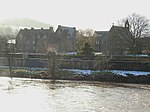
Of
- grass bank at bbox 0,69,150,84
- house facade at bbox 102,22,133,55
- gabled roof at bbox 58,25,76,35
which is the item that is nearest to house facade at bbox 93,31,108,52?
gabled roof at bbox 58,25,76,35

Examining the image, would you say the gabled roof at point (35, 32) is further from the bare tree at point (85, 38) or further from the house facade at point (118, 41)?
the house facade at point (118, 41)

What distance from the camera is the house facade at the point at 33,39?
9619cm

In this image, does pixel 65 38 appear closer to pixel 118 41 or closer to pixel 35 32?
pixel 35 32

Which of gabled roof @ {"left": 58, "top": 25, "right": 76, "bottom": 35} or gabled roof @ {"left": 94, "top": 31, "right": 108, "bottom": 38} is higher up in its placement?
gabled roof @ {"left": 58, "top": 25, "right": 76, "bottom": 35}

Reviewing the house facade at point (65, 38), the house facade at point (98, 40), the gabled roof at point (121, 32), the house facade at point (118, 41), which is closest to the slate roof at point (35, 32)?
the house facade at point (65, 38)

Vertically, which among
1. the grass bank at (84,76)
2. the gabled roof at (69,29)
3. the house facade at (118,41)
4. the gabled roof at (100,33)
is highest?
the gabled roof at (69,29)

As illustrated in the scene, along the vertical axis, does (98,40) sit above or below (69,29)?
below

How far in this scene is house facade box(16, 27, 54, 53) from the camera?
316ft

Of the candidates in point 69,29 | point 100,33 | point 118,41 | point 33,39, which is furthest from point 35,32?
point 118,41

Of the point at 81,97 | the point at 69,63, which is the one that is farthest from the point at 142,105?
the point at 69,63

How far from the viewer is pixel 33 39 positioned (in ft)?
329

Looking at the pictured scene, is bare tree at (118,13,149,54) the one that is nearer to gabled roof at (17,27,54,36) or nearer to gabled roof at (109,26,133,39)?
gabled roof at (109,26,133,39)

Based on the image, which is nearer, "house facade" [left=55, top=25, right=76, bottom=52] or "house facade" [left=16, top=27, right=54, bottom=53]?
"house facade" [left=55, top=25, right=76, bottom=52]

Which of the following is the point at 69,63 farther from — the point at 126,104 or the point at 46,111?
the point at 46,111
